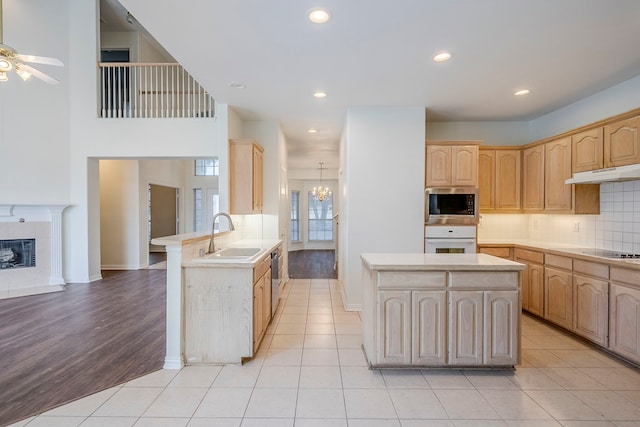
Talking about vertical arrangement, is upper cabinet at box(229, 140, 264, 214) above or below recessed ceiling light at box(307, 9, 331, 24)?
below

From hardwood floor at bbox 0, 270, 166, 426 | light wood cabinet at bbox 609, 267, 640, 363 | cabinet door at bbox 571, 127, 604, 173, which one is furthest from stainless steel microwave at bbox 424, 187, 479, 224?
hardwood floor at bbox 0, 270, 166, 426

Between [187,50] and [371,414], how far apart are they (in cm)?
321

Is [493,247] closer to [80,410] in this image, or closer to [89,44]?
[80,410]

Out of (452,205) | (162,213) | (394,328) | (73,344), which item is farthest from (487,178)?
(162,213)

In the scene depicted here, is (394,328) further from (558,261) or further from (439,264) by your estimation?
(558,261)

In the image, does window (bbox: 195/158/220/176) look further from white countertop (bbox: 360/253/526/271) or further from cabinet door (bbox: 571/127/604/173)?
cabinet door (bbox: 571/127/604/173)

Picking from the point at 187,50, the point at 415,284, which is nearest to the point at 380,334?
the point at 415,284

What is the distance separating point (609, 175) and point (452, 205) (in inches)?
59.8

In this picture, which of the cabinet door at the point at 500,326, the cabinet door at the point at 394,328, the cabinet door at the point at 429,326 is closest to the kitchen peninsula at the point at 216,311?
the cabinet door at the point at 394,328

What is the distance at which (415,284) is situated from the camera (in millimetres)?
2428

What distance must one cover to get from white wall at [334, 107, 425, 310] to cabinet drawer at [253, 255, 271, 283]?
1228mm

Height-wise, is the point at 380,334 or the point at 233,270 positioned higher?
the point at 233,270

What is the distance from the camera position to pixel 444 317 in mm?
2422

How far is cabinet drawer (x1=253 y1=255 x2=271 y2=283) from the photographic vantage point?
2.74 meters
